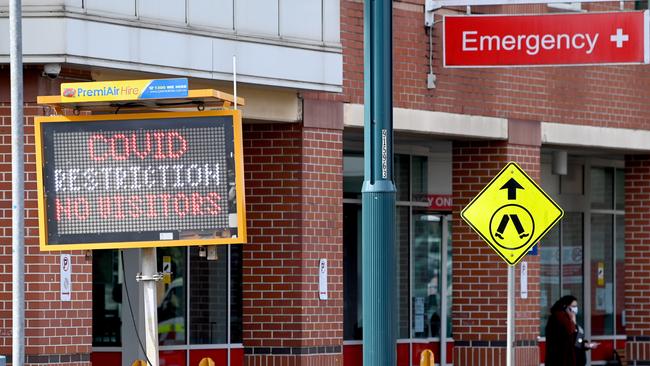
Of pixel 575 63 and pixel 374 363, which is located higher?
pixel 575 63

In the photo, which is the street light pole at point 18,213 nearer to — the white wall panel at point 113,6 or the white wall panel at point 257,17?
the white wall panel at point 113,6

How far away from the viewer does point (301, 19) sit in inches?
644

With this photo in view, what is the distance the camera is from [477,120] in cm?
1917

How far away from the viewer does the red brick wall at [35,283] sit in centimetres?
1447

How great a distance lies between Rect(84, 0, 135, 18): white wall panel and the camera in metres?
14.4

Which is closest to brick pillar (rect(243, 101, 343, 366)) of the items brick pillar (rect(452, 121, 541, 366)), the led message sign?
brick pillar (rect(452, 121, 541, 366))

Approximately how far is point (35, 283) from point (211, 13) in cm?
317

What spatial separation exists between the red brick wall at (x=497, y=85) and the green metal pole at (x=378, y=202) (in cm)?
543

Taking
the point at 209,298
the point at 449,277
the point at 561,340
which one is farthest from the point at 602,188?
the point at 209,298

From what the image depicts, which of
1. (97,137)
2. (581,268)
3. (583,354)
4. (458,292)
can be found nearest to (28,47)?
(97,137)

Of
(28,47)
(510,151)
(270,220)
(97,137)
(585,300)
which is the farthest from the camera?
(585,300)

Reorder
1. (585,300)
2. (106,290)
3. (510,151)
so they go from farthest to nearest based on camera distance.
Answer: (585,300), (510,151), (106,290)

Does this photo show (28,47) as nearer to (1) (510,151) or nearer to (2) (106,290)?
(2) (106,290)

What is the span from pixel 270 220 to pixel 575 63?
3849 millimetres
